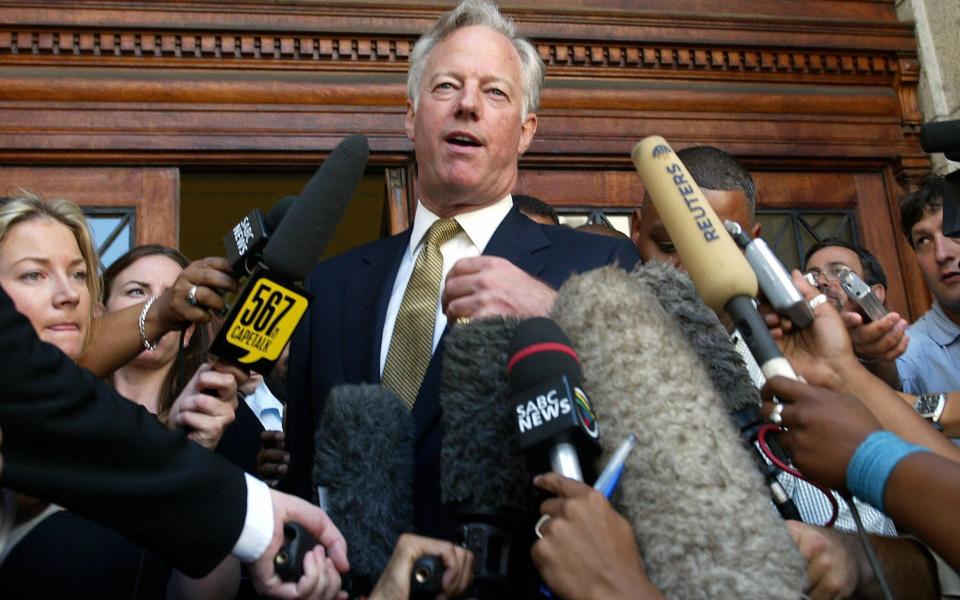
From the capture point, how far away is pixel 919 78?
4.49 metres

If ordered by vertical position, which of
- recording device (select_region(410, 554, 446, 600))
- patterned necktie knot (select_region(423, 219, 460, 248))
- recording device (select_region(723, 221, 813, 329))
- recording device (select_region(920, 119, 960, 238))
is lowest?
recording device (select_region(410, 554, 446, 600))

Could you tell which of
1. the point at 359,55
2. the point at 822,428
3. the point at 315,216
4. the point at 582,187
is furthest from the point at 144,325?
the point at 582,187

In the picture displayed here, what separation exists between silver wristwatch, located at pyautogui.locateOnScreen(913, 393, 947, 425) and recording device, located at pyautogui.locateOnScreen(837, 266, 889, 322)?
229 mm

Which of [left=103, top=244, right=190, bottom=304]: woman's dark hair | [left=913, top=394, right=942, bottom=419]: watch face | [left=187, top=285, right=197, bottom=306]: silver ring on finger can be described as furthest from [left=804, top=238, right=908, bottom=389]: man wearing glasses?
[left=103, top=244, right=190, bottom=304]: woman's dark hair

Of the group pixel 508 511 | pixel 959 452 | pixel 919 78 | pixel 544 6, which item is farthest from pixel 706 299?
pixel 919 78

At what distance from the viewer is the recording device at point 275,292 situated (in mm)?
1776

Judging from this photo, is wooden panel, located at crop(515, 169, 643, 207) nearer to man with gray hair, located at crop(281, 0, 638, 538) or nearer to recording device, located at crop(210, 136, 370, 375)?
man with gray hair, located at crop(281, 0, 638, 538)

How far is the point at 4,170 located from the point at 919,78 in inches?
136

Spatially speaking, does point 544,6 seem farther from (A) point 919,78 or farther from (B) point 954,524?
(B) point 954,524

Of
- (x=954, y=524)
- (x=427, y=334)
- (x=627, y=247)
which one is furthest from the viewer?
(x=627, y=247)

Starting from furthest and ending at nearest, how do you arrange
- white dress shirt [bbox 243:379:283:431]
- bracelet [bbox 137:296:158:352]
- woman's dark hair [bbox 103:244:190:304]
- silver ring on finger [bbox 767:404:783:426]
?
white dress shirt [bbox 243:379:283:431]
woman's dark hair [bbox 103:244:190:304]
bracelet [bbox 137:296:158:352]
silver ring on finger [bbox 767:404:783:426]

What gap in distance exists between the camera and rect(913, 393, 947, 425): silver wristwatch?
2627 mm

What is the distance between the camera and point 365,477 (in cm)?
169

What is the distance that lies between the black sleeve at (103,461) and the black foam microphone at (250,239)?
0.31 meters
